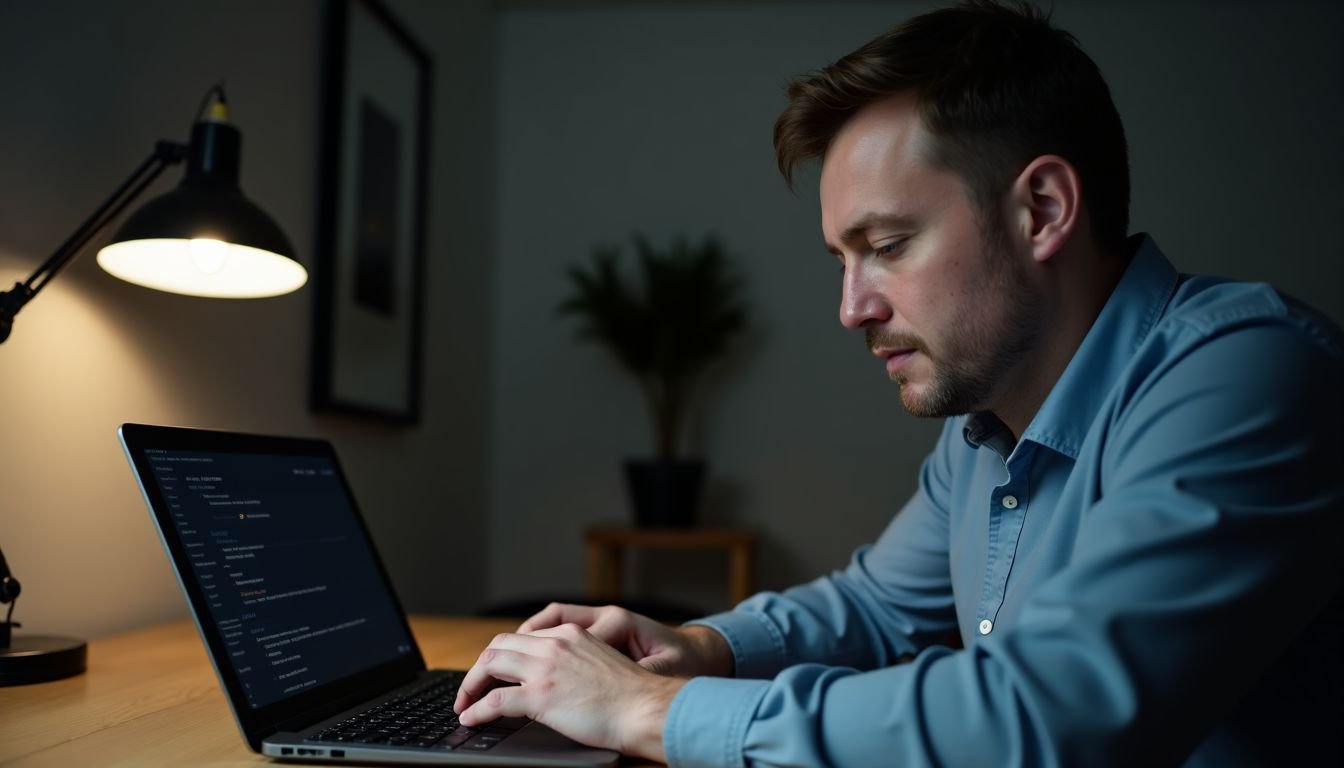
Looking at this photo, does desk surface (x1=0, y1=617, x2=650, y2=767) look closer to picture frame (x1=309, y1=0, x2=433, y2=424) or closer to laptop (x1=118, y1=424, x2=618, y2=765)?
laptop (x1=118, y1=424, x2=618, y2=765)

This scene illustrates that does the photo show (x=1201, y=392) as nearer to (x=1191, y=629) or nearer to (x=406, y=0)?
(x=1191, y=629)

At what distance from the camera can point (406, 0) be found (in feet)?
8.88

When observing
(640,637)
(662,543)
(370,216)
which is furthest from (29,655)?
(662,543)

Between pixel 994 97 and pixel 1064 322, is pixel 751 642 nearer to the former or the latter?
pixel 1064 322

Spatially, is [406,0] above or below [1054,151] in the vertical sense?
above

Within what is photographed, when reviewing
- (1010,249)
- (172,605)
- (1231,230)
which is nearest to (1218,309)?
(1010,249)

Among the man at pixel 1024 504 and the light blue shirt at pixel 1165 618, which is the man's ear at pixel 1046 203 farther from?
the light blue shirt at pixel 1165 618

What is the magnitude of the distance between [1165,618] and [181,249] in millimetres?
1194

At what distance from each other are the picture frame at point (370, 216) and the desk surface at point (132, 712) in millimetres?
843

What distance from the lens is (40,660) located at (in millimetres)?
1129

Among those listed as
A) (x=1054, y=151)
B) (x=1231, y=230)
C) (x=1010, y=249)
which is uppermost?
(x=1231, y=230)

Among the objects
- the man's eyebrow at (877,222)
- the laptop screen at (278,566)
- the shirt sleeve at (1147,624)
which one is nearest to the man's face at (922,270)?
the man's eyebrow at (877,222)

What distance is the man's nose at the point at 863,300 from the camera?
3.59 feet

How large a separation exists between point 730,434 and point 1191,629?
2.86 meters
